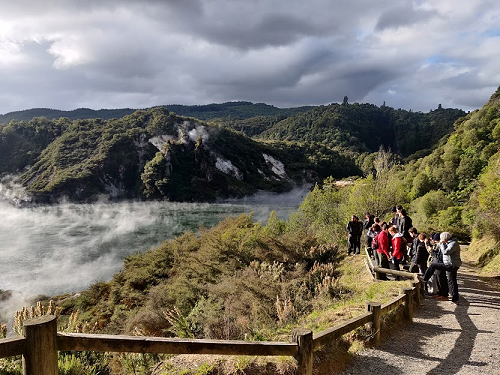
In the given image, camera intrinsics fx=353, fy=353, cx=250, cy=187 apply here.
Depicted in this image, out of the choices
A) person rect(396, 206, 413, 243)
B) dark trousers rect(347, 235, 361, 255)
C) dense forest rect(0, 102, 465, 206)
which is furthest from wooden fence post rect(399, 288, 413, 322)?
dense forest rect(0, 102, 465, 206)

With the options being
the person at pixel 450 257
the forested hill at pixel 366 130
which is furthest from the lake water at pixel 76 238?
the forested hill at pixel 366 130

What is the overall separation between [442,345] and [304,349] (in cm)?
357

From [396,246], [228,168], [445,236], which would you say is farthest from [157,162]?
[445,236]

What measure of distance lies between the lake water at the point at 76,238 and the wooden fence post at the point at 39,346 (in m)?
33.8

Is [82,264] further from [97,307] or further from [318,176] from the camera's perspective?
[318,176]

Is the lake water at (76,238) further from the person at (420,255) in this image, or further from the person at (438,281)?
the person at (438,281)

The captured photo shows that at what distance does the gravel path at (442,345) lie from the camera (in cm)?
537

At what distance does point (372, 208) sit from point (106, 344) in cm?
2088

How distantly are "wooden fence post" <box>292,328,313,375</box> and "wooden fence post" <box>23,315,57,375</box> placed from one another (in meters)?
2.57

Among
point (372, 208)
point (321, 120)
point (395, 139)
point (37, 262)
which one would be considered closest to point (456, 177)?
point (372, 208)

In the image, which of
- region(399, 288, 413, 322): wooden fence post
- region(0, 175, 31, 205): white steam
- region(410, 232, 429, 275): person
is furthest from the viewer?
region(0, 175, 31, 205): white steam

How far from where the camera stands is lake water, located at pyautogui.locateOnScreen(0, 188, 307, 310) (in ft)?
→ 129

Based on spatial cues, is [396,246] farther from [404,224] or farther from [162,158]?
[162,158]

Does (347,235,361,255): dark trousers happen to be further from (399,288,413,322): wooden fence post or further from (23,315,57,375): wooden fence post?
(23,315,57,375): wooden fence post
